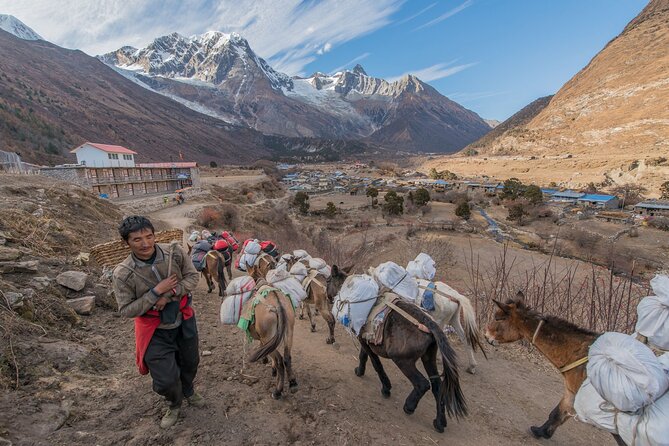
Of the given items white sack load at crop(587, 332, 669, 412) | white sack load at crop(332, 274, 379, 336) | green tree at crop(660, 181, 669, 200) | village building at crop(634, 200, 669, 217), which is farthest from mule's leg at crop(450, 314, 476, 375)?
green tree at crop(660, 181, 669, 200)

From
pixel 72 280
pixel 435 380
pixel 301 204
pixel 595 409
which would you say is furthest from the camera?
pixel 301 204

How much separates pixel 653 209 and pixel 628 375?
1975 inches

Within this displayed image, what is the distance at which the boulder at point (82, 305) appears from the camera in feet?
18.0

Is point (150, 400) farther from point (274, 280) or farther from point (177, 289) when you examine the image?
point (274, 280)

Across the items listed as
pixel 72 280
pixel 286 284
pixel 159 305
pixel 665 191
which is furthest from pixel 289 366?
pixel 665 191

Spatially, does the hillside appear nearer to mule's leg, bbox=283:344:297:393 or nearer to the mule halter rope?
the mule halter rope

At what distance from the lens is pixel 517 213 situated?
130 feet

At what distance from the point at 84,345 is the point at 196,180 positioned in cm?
4425

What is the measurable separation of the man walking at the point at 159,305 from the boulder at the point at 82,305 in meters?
3.33

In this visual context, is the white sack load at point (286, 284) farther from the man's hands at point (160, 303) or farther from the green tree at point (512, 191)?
the green tree at point (512, 191)

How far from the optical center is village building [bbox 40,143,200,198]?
101 feet

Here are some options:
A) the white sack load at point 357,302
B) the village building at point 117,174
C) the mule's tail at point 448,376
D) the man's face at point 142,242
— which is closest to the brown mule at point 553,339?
the mule's tail at point 448,376

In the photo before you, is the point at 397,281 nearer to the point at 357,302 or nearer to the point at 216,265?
the point at 357,302

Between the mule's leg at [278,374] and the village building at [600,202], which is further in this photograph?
the village building at [600,202]
